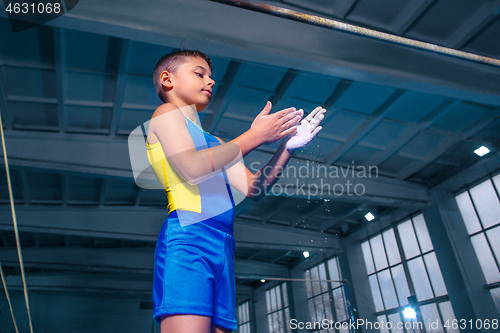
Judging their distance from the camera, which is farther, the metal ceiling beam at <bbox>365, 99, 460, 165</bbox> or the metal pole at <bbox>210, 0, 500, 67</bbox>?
the metal ceiling beam at <bbox>365, 99, 460, 165</bbox>

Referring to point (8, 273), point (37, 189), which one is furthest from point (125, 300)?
point (37, 189)

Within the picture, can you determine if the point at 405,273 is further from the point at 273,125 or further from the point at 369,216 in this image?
the point at 273,125

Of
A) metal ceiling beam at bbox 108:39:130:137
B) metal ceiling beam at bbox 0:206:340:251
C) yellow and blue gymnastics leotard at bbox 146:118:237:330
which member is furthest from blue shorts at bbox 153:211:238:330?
metal ceiling beam at bbox 0:206:340:251

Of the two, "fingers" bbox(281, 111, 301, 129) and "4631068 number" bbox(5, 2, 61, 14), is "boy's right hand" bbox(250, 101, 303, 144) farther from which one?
"4631068 number" bbox(5, 2, 61, 14)

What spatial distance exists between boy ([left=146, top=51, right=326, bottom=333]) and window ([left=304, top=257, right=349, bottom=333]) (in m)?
12.2

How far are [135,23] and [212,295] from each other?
3.64 m

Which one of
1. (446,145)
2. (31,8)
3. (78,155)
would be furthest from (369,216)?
(31,8)

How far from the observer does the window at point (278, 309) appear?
49.8 ft

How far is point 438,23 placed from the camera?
479 centimetres

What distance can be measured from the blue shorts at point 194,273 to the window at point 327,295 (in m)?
12.2

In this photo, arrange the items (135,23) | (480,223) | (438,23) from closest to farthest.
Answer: (135,23)
(438,23)
(480,223)

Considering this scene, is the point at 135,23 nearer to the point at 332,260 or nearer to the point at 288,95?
the point at 288,95

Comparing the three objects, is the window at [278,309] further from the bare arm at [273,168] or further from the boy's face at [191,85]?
the boy's face at [191,85]

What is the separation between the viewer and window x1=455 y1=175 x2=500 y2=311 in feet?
26.8
